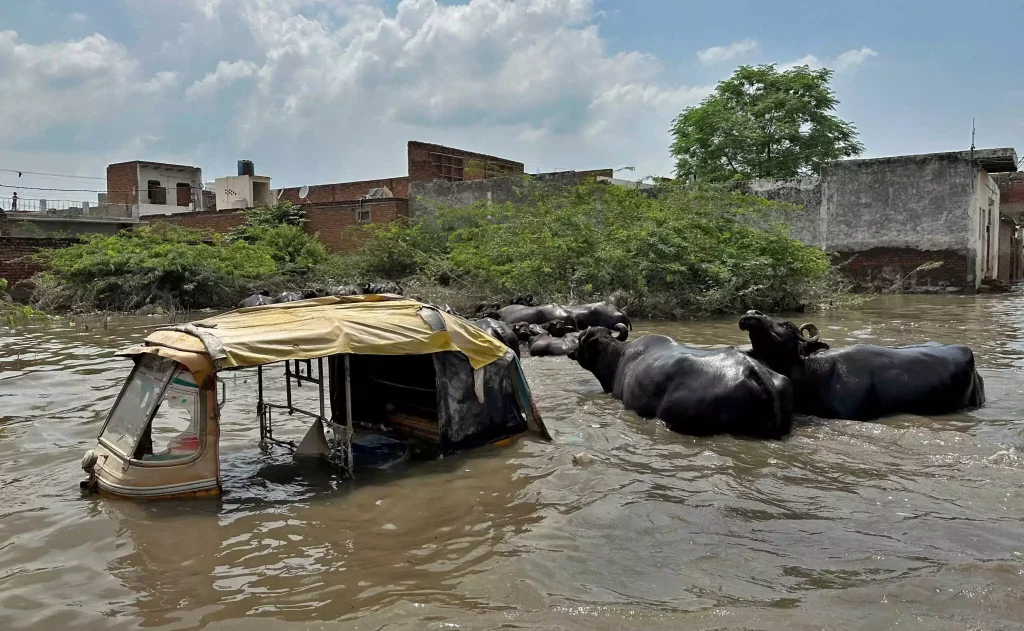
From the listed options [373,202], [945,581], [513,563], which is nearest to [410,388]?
[513,563]

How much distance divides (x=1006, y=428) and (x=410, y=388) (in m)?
5.09

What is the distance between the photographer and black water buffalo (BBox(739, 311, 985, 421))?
7207 mm

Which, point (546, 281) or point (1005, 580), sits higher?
point (546, 281)

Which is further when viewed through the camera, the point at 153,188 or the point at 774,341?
the point at 153,188

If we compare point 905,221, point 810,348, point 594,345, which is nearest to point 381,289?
point 594,345

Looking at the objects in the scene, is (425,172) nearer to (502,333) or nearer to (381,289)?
(381,289)

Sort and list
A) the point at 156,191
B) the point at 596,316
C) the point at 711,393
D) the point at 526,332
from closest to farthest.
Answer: the point at 711,393 < the point at 526,332 < the point at 596,316 < the point at 156,191

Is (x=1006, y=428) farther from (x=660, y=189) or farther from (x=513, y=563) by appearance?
(x=660, y=189)

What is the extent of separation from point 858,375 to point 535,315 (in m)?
7.56

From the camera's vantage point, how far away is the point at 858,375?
7352 mm

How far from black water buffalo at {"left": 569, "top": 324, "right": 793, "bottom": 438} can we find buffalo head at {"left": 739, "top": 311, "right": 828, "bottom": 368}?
0.41 m

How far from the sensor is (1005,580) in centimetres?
393

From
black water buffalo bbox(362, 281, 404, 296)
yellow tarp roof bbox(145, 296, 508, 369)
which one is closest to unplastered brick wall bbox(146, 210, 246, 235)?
black water buffalo bbox(362, 281, 404, 296)

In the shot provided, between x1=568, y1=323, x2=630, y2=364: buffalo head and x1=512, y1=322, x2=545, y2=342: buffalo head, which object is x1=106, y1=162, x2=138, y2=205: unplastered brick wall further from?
x1=568, y1=323, x2=630, y2=364: buffalo head
